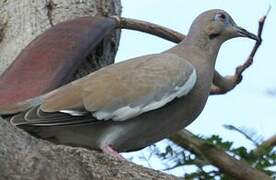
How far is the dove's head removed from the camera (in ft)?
14.3

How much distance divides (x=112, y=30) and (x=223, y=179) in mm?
872

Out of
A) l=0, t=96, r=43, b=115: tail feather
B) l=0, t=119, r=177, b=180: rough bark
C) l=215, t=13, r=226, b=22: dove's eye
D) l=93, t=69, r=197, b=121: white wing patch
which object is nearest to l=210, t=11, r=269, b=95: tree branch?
l=215, t=13, r=226, b=22: dove's eye

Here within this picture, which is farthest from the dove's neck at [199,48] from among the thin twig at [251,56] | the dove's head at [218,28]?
the thin twig at [251,56]

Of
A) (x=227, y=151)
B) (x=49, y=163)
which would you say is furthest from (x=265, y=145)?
(x=49, y=163)

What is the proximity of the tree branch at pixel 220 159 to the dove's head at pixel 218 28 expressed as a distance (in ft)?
1.59

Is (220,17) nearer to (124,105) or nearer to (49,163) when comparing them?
(124,105)

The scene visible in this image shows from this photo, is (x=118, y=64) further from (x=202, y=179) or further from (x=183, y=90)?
(x=202, y=179)

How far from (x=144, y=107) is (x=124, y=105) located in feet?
0.25

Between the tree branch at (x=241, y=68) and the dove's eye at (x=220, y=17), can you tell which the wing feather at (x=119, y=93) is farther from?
the dove's eye at (x=220, y=17)

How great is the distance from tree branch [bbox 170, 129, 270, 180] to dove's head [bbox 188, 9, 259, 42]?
48 centimetres

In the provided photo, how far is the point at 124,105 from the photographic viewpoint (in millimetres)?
3559

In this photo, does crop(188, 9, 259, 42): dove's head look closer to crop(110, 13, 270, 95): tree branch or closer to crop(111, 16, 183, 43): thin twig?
crop(110, 13, 270, 95): tree branch

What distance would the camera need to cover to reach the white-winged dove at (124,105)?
3453 mm

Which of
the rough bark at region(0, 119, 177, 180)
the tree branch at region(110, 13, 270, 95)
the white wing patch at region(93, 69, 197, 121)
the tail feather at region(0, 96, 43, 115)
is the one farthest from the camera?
the tree branch at region(110, 13, 270, 95)
